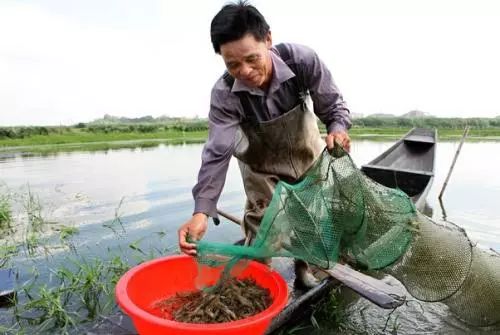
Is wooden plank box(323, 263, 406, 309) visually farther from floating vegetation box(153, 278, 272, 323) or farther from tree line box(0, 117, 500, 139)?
tree line box(0, 117, 500, 139)

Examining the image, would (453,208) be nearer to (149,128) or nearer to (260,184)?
(260,184)

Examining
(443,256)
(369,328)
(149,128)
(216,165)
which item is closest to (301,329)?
(369,328)

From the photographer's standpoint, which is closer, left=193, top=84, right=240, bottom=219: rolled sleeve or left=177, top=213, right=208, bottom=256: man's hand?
left=177, top=213, right=208, bottom=256: man's hand

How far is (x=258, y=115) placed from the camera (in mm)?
2850

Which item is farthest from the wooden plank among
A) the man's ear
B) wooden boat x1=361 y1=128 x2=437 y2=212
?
wooden boat x1=361 y1=128 x2=437 y2=212

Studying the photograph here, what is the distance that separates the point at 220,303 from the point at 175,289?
1.70 feet

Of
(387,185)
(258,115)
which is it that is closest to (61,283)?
(258,115)

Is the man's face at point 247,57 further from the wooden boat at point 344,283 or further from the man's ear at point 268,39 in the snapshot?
the wooden boat at point 344,283

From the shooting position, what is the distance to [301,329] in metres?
2.81

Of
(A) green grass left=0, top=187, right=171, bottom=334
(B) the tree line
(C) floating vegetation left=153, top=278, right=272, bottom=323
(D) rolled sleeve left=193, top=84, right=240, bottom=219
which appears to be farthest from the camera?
(B) the tree line

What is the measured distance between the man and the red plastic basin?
1.14ft

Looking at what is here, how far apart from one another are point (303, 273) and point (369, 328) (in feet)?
2.21

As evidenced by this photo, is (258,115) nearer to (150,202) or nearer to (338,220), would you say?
(338,220)

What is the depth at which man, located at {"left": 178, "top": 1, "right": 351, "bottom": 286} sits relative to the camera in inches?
88.1
